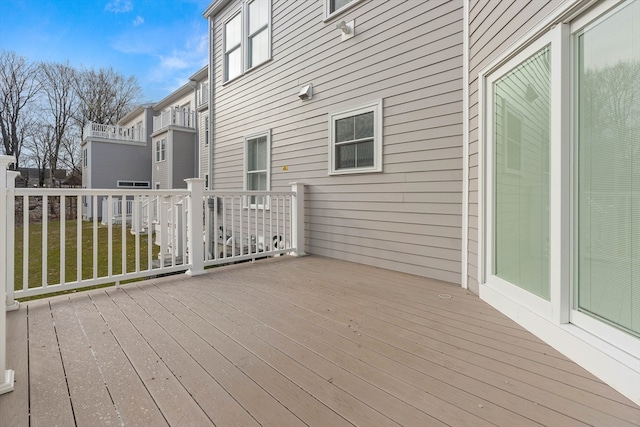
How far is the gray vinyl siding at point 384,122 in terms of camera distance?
3342mm

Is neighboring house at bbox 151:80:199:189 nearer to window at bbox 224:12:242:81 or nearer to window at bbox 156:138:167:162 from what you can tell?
window at bbox 156:138:167:162

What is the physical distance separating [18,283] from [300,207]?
14.7ft

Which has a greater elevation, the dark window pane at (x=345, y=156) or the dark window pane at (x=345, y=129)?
the dark window pane at (x=345, y=129)

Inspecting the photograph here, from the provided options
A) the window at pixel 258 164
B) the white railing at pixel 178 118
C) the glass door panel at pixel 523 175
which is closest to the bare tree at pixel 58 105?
the white railing at pixel 178 118

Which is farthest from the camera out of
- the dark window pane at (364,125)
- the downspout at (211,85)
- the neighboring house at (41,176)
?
the neighboring house at (41,176)

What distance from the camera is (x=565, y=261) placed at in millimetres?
1769

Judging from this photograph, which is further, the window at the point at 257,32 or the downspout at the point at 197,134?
the downspout at the point at 197,134

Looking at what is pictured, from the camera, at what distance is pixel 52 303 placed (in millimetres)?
2658

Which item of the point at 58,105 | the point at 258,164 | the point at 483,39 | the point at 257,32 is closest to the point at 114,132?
the point at 58,105

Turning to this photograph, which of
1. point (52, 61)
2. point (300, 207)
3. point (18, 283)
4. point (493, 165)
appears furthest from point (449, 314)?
point (52, 61)

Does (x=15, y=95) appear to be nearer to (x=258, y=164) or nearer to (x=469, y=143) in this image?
(x=258, y=164)

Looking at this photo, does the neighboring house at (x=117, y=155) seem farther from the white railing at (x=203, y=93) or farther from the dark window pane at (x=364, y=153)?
the dark window pane at (x=364, y=153)

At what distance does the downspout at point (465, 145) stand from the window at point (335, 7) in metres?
1.83

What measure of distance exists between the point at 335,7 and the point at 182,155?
1061 centimetres
